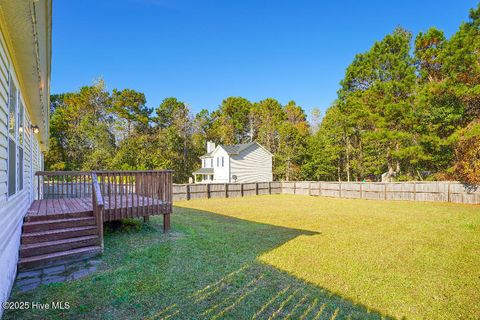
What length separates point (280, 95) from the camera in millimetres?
Result: 37156

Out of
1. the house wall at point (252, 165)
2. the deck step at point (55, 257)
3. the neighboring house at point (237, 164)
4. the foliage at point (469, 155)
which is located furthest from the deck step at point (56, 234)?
the house wall at point (252, 165)

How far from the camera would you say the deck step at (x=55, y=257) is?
13.0 ft

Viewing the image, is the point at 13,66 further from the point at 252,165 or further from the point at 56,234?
the point at 252,165

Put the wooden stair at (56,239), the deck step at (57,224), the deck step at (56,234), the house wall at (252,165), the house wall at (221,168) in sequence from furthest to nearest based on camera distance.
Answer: the house wall at (252,165) → the house wall at (221,168) → the deck step at (57,224) → the deck step at (56,234) → the wooden stair at (56,239)

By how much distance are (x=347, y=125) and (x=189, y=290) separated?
24187mm

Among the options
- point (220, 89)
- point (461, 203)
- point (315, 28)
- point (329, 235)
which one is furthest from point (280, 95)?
point (329, 235)

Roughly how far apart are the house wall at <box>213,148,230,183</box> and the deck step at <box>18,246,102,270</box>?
2046cm

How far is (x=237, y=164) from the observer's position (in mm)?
25516

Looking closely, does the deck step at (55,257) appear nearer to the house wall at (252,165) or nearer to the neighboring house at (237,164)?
the neighboring house at (237,164)

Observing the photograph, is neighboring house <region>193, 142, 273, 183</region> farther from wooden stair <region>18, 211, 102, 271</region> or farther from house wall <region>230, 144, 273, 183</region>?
wooden stair <region>18, 211, 102, 271</region>

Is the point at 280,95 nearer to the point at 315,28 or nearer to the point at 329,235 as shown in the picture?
the point at 315,28

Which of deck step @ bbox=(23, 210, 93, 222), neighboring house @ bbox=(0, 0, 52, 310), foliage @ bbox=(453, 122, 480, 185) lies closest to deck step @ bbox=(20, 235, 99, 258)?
neighboring house @ bbox=(0, 0, 52, 310)

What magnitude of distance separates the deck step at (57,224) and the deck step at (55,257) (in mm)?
621

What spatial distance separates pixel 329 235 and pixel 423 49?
1767 cm
